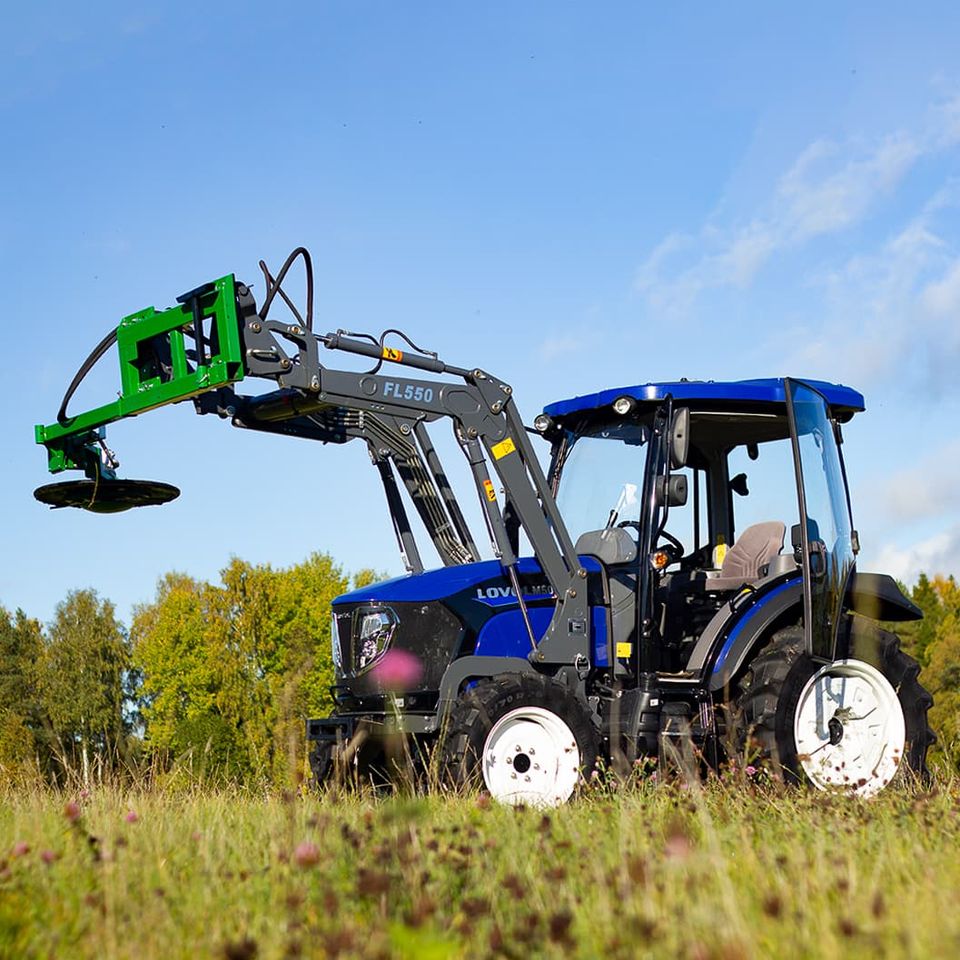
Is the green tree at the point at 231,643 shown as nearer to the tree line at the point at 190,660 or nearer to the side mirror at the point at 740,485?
the tree line at the point at 190,660

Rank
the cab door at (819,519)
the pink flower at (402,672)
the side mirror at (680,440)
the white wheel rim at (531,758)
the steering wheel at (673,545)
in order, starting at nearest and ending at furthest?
the white wheel rim at (531,758) → the side mirror at (680,440) → the cab door at (819,519) → the pink flower at (402,672) → the steering wheel at (673,545)

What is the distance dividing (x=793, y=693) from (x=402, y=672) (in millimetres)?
2431

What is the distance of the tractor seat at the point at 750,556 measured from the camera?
28.7ft

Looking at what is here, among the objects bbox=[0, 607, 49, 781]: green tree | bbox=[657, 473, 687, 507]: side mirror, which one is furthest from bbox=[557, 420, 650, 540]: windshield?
bbox=[0, 607, 49, 781]: green tree

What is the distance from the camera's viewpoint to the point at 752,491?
919cm

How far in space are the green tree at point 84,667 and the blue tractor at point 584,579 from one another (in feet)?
113

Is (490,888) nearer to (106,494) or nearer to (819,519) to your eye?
(819,519)

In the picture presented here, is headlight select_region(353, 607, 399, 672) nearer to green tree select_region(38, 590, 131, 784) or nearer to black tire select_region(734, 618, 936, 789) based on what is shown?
black tire select_region(734, 618, 936, 789)

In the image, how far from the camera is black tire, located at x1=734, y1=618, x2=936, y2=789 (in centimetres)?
766

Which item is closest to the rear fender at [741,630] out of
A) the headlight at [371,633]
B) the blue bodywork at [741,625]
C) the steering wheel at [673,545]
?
the blue bodywork at [741,625]

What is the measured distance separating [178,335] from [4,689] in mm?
41424

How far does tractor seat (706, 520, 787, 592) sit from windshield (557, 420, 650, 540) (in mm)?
835

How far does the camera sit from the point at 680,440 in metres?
7.91

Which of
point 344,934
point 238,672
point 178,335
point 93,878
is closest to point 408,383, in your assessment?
A: point 178,335
